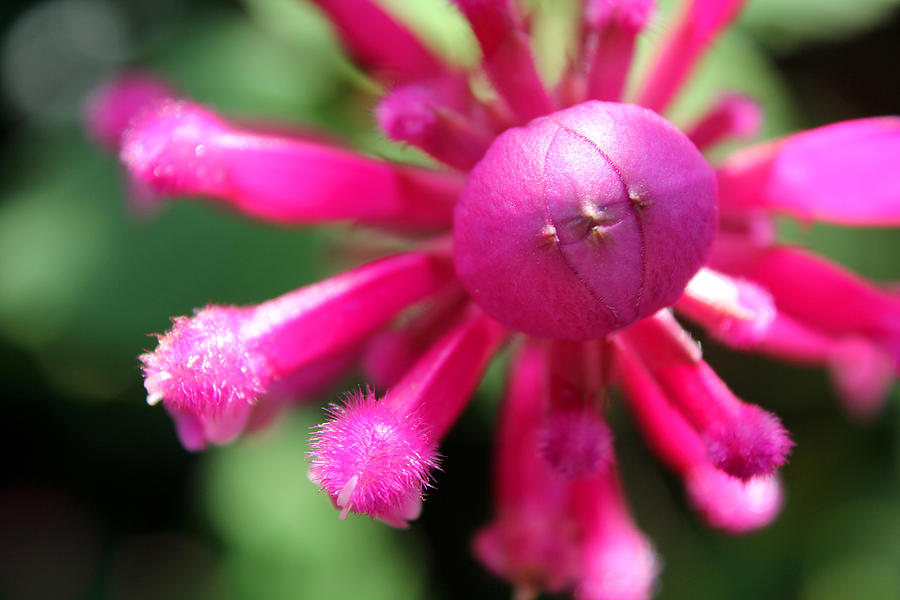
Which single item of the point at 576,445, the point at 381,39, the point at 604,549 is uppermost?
the point at 381,39

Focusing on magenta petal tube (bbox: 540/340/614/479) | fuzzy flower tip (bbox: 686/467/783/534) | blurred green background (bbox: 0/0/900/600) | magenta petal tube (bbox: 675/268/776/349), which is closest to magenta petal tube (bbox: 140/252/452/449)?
magenta petal tube (bbox: 540/340/614/479)

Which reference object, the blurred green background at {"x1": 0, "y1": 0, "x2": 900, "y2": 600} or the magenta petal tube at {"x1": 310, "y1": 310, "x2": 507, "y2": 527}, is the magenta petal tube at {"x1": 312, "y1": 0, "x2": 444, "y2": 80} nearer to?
the blurred green background at {"x1": 0, "y1": 0, "x2": 900, "y2": 600}

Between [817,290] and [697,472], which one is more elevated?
[817,290]

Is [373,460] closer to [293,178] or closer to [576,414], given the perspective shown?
[576,414]

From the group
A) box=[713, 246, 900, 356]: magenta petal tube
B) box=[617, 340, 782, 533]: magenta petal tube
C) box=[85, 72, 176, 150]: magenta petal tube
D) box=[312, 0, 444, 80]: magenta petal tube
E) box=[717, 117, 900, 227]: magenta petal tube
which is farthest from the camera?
box=[85, 72, 176, 150]: magenta petal tube

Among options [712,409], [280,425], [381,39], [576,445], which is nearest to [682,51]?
[381,39]

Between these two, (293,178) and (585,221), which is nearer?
(585,221)
